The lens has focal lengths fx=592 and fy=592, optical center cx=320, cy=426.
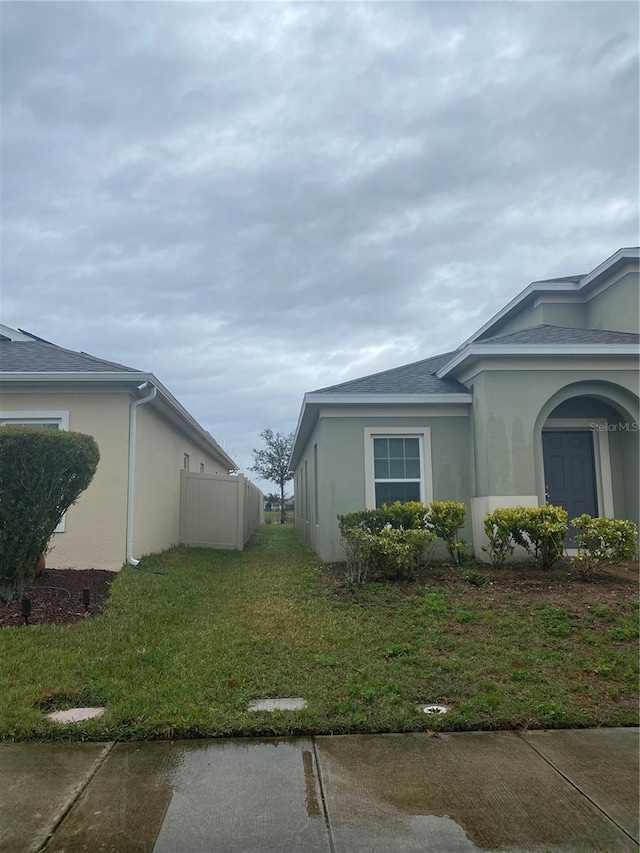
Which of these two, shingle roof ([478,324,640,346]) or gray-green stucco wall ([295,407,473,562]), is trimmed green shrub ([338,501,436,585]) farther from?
shingle roof ([478,324,640,346])

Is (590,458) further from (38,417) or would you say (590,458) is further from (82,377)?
(38,417)

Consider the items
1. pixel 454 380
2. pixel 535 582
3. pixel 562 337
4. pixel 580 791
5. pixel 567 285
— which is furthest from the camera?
pixel 567 285

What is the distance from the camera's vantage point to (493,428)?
9.98 meters

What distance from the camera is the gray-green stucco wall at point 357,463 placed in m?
10.8

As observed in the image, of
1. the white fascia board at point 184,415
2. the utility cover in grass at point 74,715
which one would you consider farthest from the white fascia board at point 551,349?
the utility cover in grass at point 74,715

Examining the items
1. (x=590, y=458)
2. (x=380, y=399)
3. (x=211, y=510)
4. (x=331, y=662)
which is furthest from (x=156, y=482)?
(x=590, y=458)

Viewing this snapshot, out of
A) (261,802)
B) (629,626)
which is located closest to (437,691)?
(261,802)

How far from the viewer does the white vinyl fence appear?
47.7 feet

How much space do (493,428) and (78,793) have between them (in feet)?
27.0

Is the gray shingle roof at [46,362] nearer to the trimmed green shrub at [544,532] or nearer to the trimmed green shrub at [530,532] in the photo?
the trimmed green shrub at [530,532]

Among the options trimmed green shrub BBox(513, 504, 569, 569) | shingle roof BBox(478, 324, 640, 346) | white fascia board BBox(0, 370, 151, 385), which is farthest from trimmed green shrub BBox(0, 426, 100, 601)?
shingle roof BBox(478, 324, 640, 346)

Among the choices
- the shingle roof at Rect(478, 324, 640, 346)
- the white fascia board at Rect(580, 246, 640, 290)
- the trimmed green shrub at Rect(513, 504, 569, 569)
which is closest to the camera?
the trimmed green shrub at Rect(513, 504, 569, 569)

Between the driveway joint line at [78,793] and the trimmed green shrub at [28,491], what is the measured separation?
12.5 feet

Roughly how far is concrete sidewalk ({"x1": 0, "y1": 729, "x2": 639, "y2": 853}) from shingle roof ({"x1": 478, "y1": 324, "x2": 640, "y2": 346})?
730 centimetres
